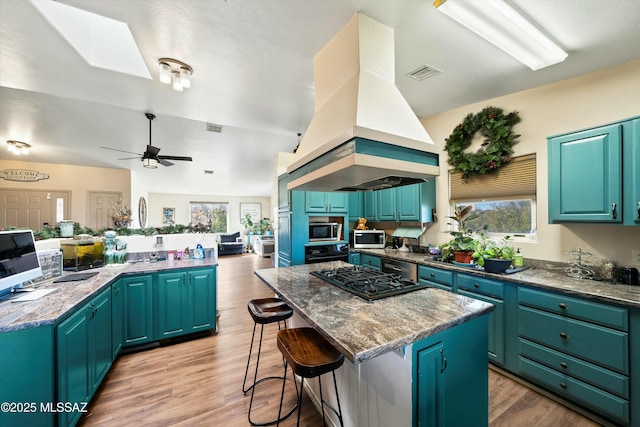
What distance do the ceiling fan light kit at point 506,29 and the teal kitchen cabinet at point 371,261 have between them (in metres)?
2.58

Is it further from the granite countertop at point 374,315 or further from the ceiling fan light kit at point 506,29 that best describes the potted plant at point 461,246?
the ceiling fan light kit at point 506,29

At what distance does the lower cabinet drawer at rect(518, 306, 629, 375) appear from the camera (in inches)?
62.1

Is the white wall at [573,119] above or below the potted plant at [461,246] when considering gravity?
above

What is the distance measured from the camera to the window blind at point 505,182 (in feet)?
8.29

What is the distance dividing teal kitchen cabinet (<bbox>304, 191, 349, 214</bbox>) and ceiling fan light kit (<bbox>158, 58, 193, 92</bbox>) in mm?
2035

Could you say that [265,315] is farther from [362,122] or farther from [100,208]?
[100,208]

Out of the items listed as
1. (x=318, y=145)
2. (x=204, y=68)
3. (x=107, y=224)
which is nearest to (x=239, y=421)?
(x=318, y=145)

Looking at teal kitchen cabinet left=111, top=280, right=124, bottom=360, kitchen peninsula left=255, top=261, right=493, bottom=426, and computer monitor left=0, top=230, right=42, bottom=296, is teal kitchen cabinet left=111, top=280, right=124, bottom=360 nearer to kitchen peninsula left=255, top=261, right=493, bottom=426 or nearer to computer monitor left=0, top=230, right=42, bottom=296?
computer monitor left=0, top=230, right=42, bottom=296

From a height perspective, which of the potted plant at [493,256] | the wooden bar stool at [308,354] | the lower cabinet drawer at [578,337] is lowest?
the lower cabinet drawer at [578,337]

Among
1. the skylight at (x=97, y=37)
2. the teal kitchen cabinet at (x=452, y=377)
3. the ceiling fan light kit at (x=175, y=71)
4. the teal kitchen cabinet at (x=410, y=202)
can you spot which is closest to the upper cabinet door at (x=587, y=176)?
the teal kitchen cabinet at (x=410, y=202)

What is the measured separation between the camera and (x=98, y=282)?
2113 mm

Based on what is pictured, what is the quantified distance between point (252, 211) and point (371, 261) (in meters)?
8.98

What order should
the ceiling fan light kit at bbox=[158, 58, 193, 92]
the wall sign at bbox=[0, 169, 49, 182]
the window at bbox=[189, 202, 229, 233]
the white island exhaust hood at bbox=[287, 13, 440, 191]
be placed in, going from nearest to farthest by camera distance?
the white island exhaust hood at bbox=[287, 13, 440, 191] < the ceiling fan light kit at bbox=[158, 58, 193, 92] < the wall sign at bbox=[0, 169, 49, 182] < the window at bbox=[189, 202, 229, 233]

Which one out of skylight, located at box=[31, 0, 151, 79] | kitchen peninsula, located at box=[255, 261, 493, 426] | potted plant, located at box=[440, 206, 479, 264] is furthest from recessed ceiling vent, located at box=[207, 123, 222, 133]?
potted plant, located at box=[440, 206, 479, 264]
